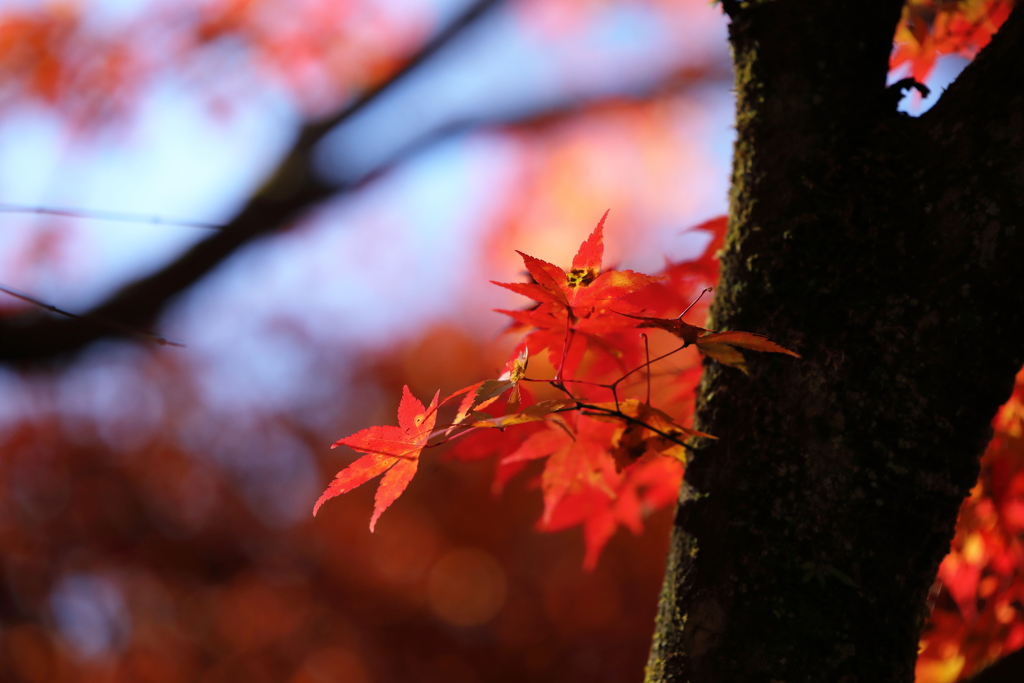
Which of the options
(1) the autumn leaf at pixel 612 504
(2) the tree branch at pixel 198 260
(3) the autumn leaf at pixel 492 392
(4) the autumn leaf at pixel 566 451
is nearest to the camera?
(3) the autumn leaf at pixel 492 392

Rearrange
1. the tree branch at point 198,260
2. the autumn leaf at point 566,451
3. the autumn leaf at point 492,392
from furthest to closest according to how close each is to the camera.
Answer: the tree branch at point 198,260
the autumn leaf at point 566,451
the autumn leaf at point 492,392

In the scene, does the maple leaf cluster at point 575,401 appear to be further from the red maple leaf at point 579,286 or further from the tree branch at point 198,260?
the tree branch at point 198,260

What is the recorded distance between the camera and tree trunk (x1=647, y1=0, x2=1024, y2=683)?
53 cm

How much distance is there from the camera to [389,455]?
0.52 metres

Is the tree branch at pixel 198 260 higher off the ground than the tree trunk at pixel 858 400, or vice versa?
the tree branch at pixel 198 260

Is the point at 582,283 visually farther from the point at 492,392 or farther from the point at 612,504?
the point at 612,504

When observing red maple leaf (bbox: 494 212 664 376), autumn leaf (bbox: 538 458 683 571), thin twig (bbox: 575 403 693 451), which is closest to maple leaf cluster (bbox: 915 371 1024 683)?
autumn leaf (bbox: 538 458 683 571)

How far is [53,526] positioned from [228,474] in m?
1.04

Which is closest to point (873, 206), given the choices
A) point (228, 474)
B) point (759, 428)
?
point (759, 428)

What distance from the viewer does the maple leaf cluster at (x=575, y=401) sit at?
50 centimetres

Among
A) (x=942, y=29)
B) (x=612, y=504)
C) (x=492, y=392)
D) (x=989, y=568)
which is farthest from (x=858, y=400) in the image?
(x=989, y=568)

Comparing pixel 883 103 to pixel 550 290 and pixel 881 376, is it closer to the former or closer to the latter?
pixel 881 376

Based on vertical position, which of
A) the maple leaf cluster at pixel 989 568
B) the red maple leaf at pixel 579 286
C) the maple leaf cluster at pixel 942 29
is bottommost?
the maple leaf cluster at pixel 989 568

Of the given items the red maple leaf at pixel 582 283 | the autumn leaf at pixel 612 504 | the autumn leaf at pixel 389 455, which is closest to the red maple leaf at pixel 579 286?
the red maple leaf at pixel 582 283
